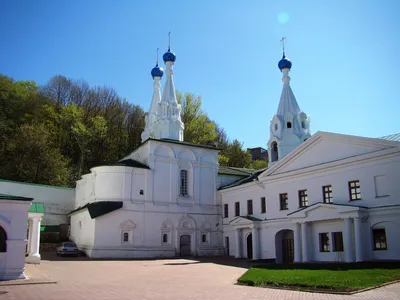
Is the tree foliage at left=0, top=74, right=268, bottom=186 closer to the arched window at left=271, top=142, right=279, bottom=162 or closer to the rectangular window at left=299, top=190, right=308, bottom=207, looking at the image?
the arched window at left=271, top=142, right=279, bottom=162

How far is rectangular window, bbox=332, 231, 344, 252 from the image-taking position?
75.6ft

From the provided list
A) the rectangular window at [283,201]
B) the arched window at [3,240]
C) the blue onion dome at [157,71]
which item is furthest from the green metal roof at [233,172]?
the arched window at [3,240]

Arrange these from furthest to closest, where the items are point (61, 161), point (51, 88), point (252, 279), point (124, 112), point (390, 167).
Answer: point (124, 112) < point (51, 88) < point (61, 161) < point (390, 167) < point (252, 279)

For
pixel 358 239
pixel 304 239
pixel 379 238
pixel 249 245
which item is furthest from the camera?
pixel 249 245

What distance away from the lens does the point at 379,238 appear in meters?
21.4

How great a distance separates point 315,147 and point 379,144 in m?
4.39

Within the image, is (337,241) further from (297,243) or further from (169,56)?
(169,56)

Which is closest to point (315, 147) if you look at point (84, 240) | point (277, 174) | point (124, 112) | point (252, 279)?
point (277, 174)

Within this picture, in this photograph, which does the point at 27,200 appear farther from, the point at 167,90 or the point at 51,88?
the point at 51,88

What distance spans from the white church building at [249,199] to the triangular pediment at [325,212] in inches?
2.4

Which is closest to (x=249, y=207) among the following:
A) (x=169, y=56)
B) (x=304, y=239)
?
(x=304, y=239)

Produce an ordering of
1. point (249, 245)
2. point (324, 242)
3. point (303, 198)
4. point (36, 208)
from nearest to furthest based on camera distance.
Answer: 1. point (36, 208)
2. point (324, 242)
3. point (303, 198)
4. point (249, 245)

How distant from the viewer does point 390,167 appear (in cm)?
2120

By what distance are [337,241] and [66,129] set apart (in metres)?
34.2
